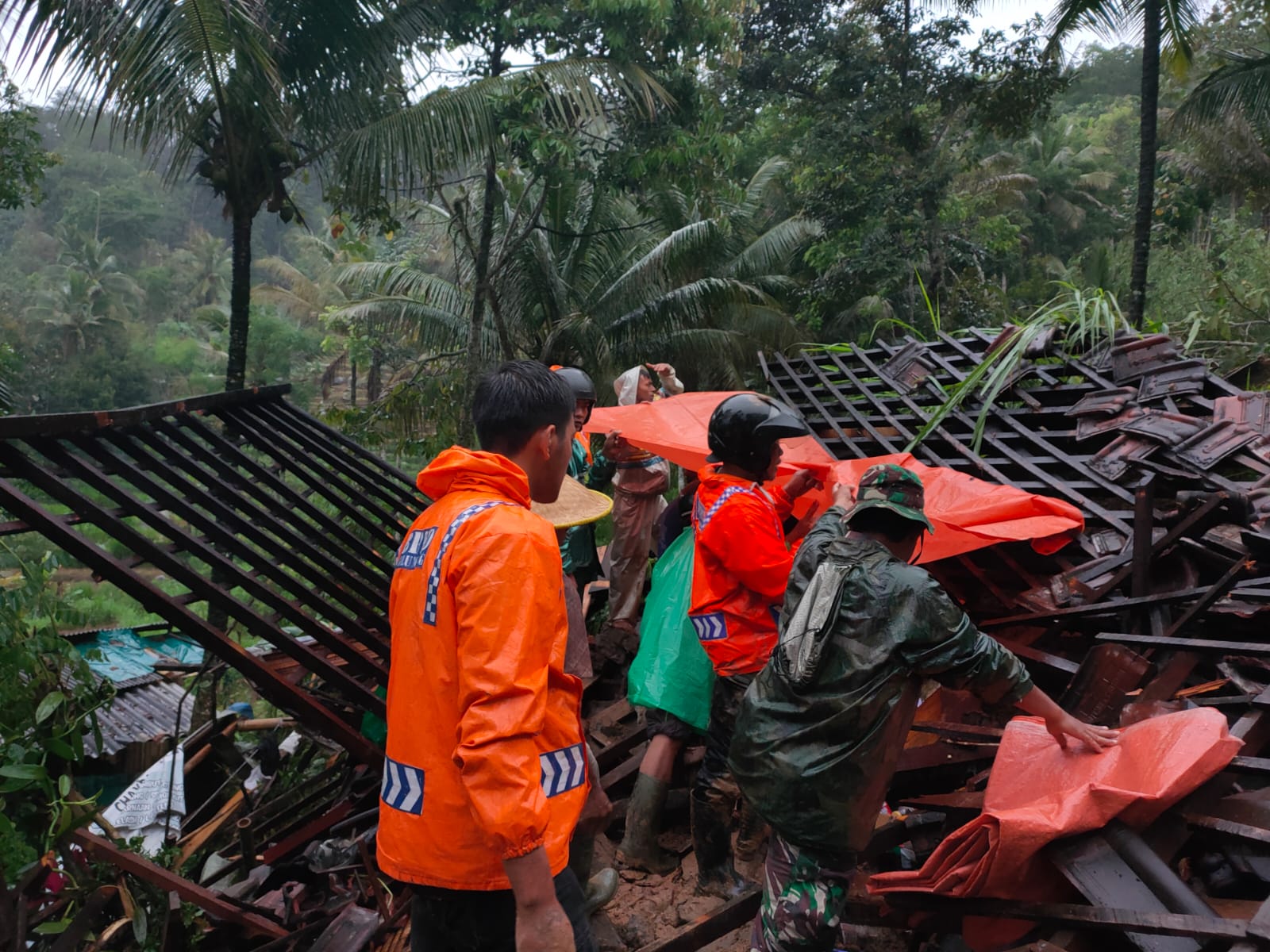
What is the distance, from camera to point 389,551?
207 inches

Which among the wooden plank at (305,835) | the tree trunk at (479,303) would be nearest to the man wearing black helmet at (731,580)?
the wooden plank at (305,835)

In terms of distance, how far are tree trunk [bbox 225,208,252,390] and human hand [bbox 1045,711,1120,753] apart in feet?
28.3

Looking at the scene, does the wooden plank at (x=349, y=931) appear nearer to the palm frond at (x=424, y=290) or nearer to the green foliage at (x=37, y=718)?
the green foliage at (x=37, y=718)

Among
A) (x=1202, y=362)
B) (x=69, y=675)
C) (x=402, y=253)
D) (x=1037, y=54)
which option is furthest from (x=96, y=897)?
(x=402, y=253)

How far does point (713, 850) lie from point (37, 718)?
247 centimetres

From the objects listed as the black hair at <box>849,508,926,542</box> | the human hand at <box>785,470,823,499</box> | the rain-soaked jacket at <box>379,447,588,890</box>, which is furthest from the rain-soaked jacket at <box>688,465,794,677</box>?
the rain-soaked jacket at <box>379,447,588,890</box>

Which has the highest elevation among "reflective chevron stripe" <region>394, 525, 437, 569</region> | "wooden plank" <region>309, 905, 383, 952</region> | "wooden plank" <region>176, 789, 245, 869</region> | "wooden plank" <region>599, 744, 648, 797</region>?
"reflective chevron stripe" <region>394, 525, 437, 569</region>

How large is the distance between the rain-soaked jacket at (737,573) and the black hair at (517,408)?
1.25 m

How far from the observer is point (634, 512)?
5.51 metres

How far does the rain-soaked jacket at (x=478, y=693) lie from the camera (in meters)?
1.59

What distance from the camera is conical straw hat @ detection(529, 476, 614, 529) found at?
3.81 m

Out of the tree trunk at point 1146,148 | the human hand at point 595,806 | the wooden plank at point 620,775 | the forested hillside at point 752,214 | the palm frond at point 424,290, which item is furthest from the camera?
the palm frond at point 424,290

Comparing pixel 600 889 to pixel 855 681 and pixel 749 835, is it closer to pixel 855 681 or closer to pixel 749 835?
pixel 749 835

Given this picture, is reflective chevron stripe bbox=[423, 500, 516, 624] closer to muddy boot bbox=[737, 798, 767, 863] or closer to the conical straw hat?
the conical straw hat
